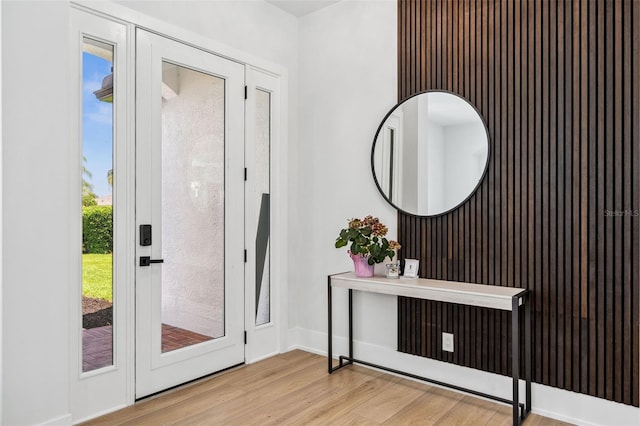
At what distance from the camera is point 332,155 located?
368cm

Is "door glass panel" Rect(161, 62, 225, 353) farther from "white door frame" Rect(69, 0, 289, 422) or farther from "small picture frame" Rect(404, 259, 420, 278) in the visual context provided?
"small picture frame" Rect(404, 259, 420, 278)

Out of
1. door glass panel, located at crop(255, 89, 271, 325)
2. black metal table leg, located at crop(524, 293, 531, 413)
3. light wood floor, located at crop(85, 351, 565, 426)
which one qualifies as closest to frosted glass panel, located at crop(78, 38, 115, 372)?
light wood floor, located at crop(85, 351, 565, 426)

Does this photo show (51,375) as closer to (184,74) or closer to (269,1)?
(184,74)

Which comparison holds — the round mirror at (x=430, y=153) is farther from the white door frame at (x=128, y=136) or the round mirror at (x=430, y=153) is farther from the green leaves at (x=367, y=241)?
the white door frame at (x=128, y=136)

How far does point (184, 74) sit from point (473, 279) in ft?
7.74

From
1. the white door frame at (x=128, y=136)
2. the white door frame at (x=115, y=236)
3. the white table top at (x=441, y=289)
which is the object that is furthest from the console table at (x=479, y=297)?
the white door frame at (x=115, y=236)

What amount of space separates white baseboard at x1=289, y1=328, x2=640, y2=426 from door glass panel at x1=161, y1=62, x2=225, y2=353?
39.3 inches

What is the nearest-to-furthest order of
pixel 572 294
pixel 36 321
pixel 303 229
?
pixel 36 321 → pixel 572 294 → pixel 303 229

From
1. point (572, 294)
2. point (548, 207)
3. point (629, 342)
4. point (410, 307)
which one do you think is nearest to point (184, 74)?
point (410, 307)

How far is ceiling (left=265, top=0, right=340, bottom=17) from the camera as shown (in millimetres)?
3631

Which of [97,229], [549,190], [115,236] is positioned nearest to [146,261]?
[115,236]

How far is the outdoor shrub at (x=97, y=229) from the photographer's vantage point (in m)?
2.57

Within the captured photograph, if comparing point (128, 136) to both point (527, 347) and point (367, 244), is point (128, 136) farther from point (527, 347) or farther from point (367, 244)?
point (527, 347)

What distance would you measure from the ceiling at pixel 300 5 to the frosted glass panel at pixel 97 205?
1542 millimetres
